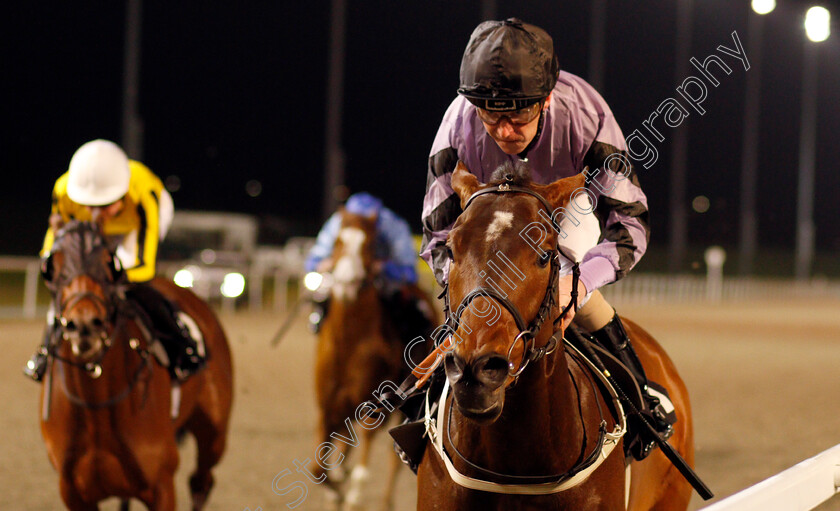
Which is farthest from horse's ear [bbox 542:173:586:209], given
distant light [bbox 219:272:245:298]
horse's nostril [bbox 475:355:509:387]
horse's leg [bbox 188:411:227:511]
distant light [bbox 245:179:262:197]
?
distant light [bbox 245:179:262:197]

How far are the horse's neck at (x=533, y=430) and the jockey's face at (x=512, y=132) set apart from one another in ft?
2.09

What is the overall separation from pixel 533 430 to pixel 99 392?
2.60m

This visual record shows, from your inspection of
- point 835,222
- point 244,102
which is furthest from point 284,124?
point 835,222

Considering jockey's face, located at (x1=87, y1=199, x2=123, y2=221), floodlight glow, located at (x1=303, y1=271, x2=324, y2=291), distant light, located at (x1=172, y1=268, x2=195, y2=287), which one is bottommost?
distant light, located at (x1=172, y1=268, x2=195, y2=287)

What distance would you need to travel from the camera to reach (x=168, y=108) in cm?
3503

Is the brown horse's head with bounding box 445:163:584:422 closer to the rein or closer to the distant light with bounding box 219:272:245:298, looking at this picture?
the rein

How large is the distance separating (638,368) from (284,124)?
31.8m

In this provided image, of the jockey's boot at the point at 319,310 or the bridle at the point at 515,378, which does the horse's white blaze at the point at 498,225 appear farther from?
the jockey's boot at the point at 319,310

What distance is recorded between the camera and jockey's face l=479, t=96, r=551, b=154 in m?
2.60

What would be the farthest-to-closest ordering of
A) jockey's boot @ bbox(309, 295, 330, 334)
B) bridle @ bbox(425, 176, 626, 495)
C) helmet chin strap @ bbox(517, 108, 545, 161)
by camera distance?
jockey's boot @ bbox(309, 295, 330, 334)
helmet chin strap @ bbox(517, 108, 545, 161)
bridle @ bbox(425, 176, 626, 495)

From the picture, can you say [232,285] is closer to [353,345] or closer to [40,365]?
[353,345]

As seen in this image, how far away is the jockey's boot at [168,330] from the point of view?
469 cm

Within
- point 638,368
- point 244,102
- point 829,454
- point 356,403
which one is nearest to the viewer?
point 638,368

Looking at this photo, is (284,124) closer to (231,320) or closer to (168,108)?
(168,108)
